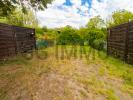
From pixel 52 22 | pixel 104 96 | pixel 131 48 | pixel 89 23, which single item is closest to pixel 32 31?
pixel 131 48

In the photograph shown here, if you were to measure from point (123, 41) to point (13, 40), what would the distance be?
6223 mm

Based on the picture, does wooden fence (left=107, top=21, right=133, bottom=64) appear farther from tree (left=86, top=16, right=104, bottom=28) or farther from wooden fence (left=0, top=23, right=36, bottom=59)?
tree (left=86, top=16, right=104, bottom=28)

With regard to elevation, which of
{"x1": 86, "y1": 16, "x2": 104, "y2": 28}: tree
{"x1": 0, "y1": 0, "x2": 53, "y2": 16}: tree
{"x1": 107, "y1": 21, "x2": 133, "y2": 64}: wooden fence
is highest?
{"x1": 86, "y1": 16, "x2": 104, "y2": 28}: tree

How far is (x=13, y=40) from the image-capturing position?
9352mm

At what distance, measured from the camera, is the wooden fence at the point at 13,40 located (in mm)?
8005

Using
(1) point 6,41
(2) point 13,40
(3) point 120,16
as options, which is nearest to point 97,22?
(3) point 120,16

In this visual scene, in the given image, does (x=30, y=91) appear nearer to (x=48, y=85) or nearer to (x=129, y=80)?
(x=48, y=85)

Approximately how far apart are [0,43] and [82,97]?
569 cm

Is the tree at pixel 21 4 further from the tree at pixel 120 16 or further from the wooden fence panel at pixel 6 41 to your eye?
the tree at pixel 120 16

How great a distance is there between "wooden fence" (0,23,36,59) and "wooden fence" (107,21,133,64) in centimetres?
593

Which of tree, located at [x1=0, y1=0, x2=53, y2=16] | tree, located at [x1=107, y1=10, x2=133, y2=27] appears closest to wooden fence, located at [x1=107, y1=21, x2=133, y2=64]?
tree, located at [x1=0, y1=0, x2=53, y2=16]

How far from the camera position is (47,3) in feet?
26.0

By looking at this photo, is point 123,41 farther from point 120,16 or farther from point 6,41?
point 120,16

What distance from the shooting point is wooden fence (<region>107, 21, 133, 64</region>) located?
6.73m
